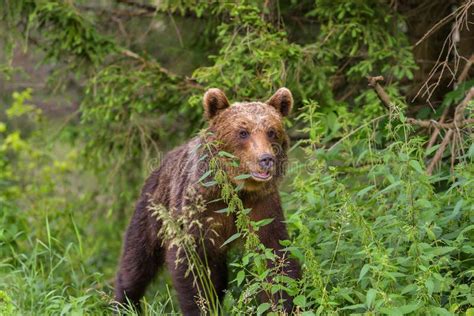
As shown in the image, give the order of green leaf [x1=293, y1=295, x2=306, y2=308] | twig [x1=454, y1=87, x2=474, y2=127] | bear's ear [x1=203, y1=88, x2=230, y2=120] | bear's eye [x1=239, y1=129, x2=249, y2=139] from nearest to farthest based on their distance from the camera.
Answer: green leaf [x1=293, y1=295, x2=306, y2=308] → bear's eye [x1=239, y1=129, x2=249, y2=139] → bear's ear [x1=203, y1=88, x2=230, y2=120] → twig [x1=454, y1=87, x2=474, y2=127]

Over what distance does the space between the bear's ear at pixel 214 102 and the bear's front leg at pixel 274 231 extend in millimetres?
778

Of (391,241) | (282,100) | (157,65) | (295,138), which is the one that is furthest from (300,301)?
(295,138)

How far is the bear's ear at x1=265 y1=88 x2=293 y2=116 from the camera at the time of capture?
638 cm

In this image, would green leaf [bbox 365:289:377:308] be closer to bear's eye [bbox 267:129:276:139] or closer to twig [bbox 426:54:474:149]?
bear's eye [bbox 267:129:276:139]

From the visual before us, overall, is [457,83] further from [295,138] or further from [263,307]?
[263,307]

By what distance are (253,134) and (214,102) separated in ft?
1.64

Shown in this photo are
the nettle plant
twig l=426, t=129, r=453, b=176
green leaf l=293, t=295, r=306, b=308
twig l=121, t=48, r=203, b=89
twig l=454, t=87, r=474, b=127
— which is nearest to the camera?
the nettle plant

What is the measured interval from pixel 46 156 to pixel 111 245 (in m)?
1.32

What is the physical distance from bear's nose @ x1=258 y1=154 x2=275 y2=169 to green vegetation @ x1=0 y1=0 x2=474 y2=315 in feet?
1.04

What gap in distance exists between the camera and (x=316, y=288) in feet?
17.2

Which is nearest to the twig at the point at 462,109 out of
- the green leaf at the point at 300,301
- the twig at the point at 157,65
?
the green leaf at the point at 300,301

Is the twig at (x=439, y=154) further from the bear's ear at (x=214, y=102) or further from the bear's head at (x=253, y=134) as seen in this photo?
the bear's ear at (x=214, y=102)

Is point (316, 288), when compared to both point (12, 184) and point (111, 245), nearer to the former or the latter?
point (111, 245)

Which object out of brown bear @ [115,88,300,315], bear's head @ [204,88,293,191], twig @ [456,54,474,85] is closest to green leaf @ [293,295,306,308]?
brown bear @ [115,88,300,315]
